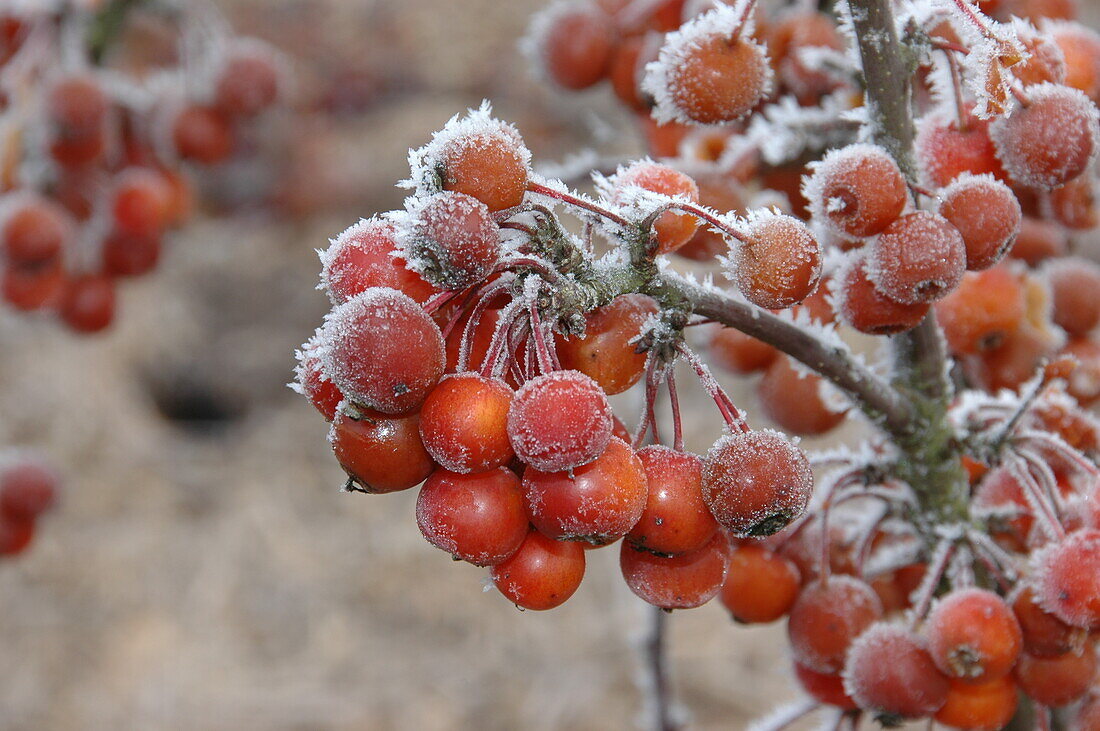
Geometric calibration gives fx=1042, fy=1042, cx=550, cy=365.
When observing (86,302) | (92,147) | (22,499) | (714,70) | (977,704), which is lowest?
(977,704)

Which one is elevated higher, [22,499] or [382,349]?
[22,499]

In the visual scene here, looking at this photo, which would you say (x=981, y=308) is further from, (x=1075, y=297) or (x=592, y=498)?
(x=592, y=498)

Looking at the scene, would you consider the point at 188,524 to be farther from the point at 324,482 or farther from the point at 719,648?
the point at 719,648

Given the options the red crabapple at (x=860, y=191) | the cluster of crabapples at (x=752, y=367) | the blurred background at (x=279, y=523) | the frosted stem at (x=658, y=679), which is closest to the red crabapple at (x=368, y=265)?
the cluster of crabapples at (x=752, y=367)

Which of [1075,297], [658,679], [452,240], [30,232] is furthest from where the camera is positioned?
[30,232]

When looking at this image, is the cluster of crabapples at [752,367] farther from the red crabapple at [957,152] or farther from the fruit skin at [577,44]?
the fruit skin at [577,44]

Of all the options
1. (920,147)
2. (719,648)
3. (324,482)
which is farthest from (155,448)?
(920,147)

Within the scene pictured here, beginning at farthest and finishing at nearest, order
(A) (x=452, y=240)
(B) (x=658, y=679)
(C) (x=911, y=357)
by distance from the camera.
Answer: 1. (B) (x=658, y=679)
2. (C) (x=911, y=357)
3. (A) (x=452, y=240)

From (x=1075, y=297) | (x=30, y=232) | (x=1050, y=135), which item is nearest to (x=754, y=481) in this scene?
(x=1050, y=135)
